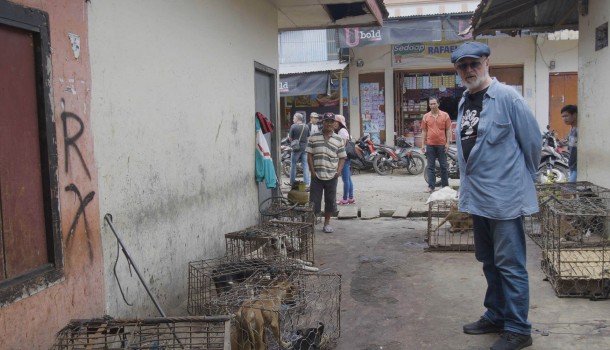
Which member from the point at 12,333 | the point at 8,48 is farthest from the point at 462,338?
the point at 8,48

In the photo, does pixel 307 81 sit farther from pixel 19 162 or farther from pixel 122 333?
pixel 122 333

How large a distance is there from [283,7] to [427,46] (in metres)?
9.74

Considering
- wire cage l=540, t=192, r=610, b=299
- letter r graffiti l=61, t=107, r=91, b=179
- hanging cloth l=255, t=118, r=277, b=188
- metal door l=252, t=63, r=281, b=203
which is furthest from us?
metal door l=252, t=63, r=281, b=203

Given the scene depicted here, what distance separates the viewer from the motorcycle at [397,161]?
48.6 ft

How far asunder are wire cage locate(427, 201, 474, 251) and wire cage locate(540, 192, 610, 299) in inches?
45.6

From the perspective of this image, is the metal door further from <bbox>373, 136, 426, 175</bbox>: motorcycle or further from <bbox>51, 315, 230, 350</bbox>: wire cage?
<bbox>373, 136, 426, 175</bbox>: motorcycle

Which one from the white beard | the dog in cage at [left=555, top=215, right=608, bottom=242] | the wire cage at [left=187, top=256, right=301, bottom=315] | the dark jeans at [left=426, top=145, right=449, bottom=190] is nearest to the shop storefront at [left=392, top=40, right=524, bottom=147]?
the dark jeans at [left=426, top=145, right=449, bottom=190]

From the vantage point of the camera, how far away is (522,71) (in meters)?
16.7

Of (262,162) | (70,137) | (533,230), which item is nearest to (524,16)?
(533,230)

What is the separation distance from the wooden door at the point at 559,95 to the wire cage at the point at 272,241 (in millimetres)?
13141

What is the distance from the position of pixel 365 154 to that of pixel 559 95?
6525 mm

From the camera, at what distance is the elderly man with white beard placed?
3.63m

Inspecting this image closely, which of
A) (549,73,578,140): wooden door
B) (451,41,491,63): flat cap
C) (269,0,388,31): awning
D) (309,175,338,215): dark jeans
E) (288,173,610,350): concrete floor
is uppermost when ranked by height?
(269,0,388,31): awning

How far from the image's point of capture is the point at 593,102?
22.3 feet
